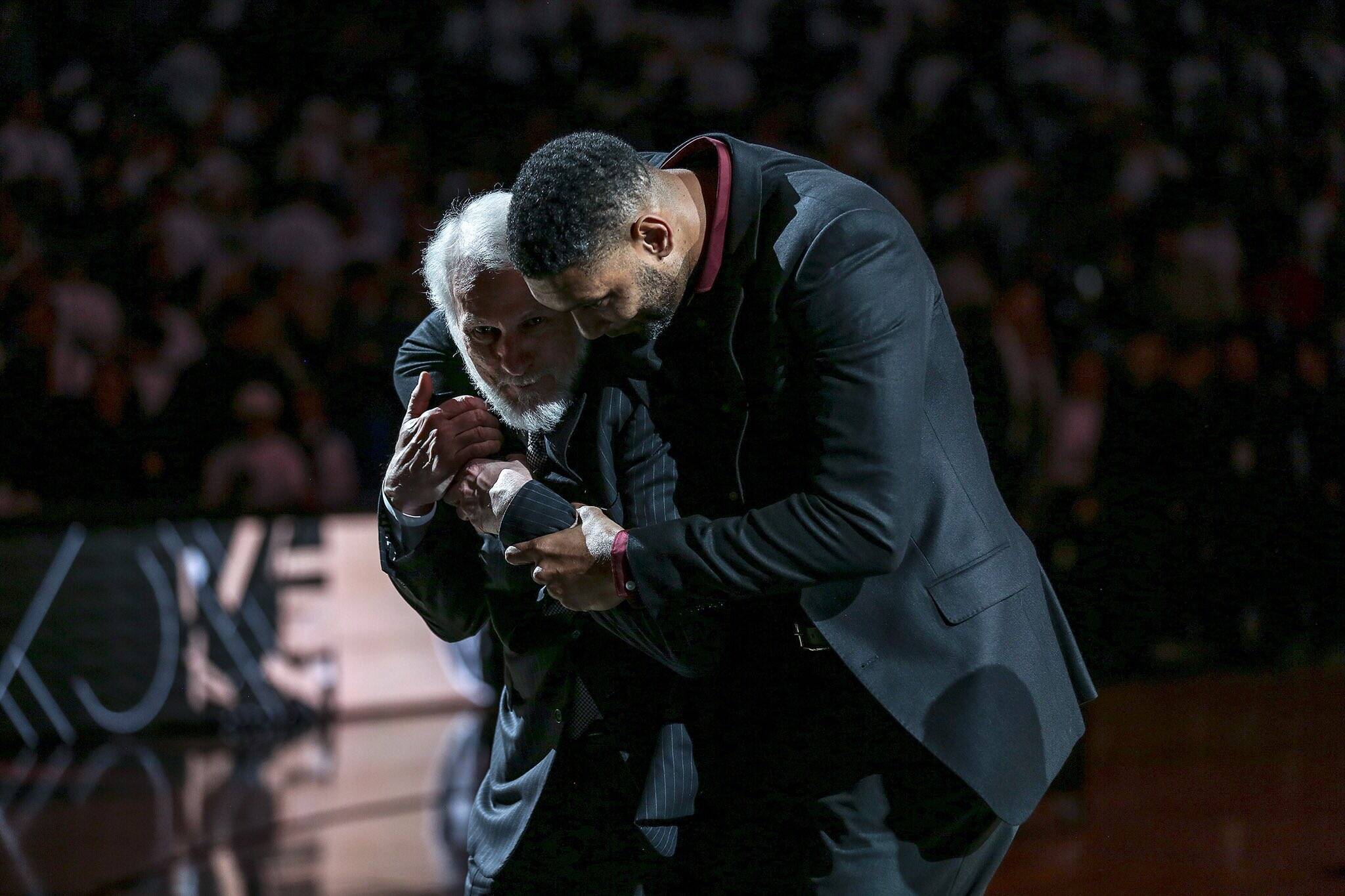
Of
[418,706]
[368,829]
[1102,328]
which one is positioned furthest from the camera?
[1102,328]

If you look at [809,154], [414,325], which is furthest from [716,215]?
[809,154]

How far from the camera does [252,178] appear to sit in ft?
19.7

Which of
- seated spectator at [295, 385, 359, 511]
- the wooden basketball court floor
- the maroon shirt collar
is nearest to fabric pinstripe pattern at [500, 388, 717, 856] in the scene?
the maroon shirt collar

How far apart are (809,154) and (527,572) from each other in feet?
15.8

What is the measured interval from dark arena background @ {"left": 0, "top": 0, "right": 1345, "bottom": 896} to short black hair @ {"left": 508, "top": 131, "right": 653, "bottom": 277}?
2.40m

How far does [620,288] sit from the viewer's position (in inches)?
57.1

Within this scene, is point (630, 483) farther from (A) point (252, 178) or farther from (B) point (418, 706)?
(A) point (252, 178)

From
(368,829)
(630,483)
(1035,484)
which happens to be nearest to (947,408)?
(630,483)

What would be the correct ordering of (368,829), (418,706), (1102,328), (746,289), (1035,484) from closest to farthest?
(746,289), (368,829), (1035,484), (418,706), (1102,328)

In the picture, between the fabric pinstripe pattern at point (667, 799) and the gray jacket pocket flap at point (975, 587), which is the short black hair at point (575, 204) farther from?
the fabric pinstripe pattern at point (667, 799)

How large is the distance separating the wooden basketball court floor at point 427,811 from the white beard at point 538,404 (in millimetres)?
2061

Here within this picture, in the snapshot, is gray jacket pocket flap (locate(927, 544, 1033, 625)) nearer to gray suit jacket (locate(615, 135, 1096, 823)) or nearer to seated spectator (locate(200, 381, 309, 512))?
gray suit jacket (locate(615, 135, 1096, 823))

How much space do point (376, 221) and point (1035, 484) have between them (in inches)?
111

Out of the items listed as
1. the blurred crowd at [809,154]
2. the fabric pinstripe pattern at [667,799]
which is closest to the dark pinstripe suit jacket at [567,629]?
Answer: the fabric pinstripe pattern at [667,799]
